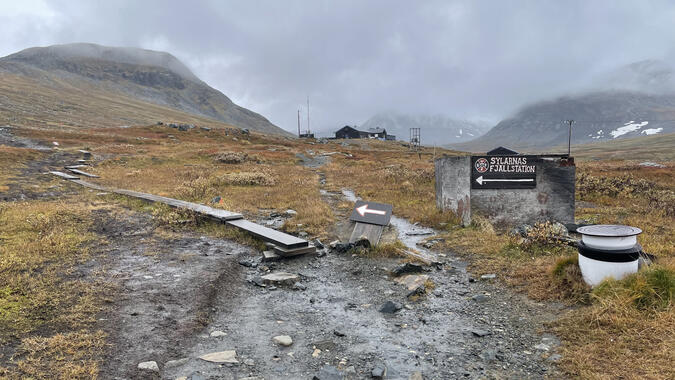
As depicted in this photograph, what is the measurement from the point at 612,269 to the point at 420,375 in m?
3.85

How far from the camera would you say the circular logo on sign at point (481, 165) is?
1237 centimetres

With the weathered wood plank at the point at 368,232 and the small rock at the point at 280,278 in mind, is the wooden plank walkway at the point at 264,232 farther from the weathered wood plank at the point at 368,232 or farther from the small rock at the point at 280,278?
the weathered wood plank at the point at 368,232

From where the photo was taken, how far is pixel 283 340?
551 cm

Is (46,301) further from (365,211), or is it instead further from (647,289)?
(647,289)

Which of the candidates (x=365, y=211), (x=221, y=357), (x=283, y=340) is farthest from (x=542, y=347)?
(x=365, y=211)

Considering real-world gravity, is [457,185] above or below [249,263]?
above

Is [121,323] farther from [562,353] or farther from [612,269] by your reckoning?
[612,269]

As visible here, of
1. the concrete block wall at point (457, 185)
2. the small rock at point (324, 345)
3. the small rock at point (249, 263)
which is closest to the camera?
the small rock at point (324, 345)

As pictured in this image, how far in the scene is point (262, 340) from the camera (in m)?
5.56

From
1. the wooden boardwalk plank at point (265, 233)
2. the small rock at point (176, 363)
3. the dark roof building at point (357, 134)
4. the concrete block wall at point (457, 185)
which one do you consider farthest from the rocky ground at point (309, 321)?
the dark roof building at point (357, 134)

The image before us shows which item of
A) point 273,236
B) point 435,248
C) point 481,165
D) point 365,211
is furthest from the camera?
point 481,165

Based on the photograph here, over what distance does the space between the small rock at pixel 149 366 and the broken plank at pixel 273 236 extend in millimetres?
5140

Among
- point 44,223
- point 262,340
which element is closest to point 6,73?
point 44,223

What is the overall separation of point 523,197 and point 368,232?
5464 mm
